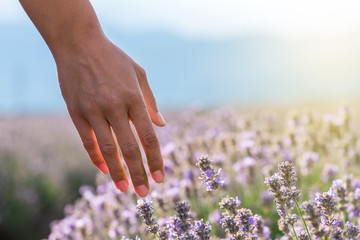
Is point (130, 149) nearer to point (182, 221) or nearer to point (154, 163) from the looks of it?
point (154, 163)

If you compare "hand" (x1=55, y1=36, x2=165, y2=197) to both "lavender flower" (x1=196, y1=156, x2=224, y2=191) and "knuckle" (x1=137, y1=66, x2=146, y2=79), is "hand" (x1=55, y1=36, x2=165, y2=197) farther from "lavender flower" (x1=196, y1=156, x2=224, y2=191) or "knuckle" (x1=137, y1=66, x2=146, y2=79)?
"lavender flower" (x1=196, y1=156, x2=224, y2=191)

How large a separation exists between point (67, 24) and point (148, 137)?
0.56 metres

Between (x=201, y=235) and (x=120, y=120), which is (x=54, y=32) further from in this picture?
(x=201, y=235)

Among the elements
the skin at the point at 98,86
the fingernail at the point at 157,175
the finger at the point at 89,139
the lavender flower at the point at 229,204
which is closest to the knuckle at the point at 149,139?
the skin at the point at 98,86

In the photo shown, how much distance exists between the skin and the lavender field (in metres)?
0.23

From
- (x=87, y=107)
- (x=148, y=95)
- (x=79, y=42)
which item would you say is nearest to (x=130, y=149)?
(x=87, y=107)

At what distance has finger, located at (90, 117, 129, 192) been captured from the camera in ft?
5.58

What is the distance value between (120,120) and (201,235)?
1.73 ft

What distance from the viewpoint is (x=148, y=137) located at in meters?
1.77

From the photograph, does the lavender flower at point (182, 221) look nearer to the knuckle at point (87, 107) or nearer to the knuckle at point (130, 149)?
the knuckle at point (130, 149)

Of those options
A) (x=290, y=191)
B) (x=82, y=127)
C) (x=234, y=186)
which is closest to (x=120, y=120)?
(x=82, y=127)

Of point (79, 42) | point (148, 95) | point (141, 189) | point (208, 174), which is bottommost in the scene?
point (141, 189)

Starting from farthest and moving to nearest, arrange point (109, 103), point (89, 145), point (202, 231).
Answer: point (89, 145) → point (109, 103) → point (202, 231)

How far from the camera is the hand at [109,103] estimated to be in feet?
5.47
